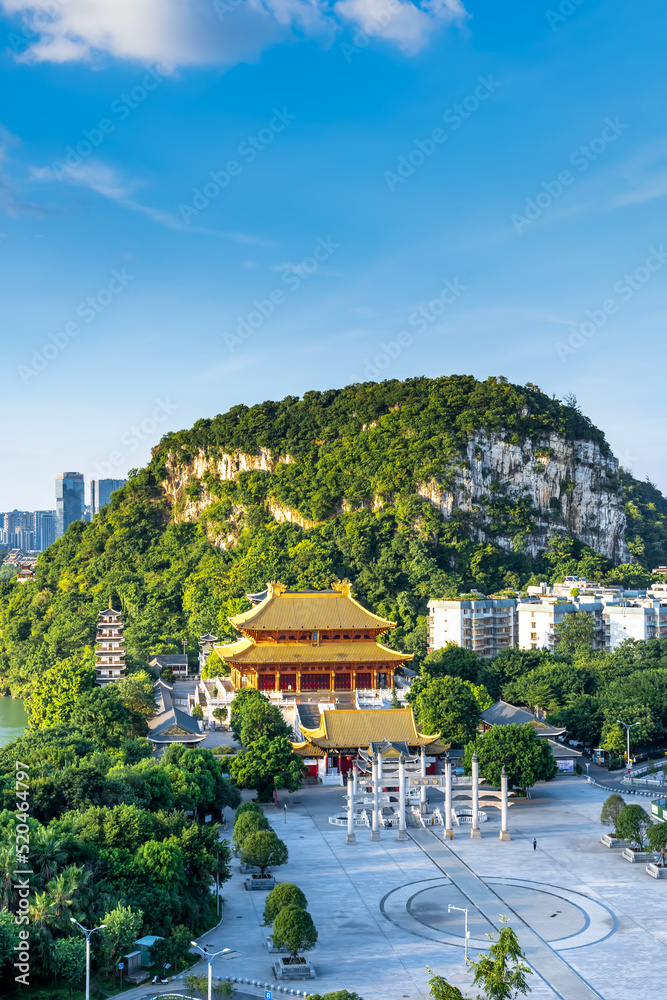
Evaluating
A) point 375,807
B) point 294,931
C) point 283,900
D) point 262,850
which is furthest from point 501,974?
point 375,807

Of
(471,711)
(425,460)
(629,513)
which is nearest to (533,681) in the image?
(471,711)

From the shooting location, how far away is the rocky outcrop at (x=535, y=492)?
9738cm

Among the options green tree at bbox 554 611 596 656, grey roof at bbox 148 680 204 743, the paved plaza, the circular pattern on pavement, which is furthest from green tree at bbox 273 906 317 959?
green tree at bbox 554 611 596 656

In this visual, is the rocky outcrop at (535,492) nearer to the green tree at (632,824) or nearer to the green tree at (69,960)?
the green tree at (632,824)

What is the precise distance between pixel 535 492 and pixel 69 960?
8205cm

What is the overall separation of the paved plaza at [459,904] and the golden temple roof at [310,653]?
53.9 feet

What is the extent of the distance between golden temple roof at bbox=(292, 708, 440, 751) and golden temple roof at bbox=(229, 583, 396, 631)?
42.3 ft

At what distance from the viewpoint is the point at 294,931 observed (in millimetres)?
27156

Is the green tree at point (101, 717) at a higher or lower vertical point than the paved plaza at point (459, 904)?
higher

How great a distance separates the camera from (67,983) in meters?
25.2

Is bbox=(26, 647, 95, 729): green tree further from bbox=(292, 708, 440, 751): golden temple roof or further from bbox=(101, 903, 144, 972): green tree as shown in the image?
bbox=(101, 903, 144, 972): green tree

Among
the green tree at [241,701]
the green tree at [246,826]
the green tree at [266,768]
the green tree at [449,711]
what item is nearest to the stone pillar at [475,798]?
the green tree at [266,768]

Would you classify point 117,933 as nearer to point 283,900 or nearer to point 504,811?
point 283,900

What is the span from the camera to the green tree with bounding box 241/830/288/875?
3344 centimetres
